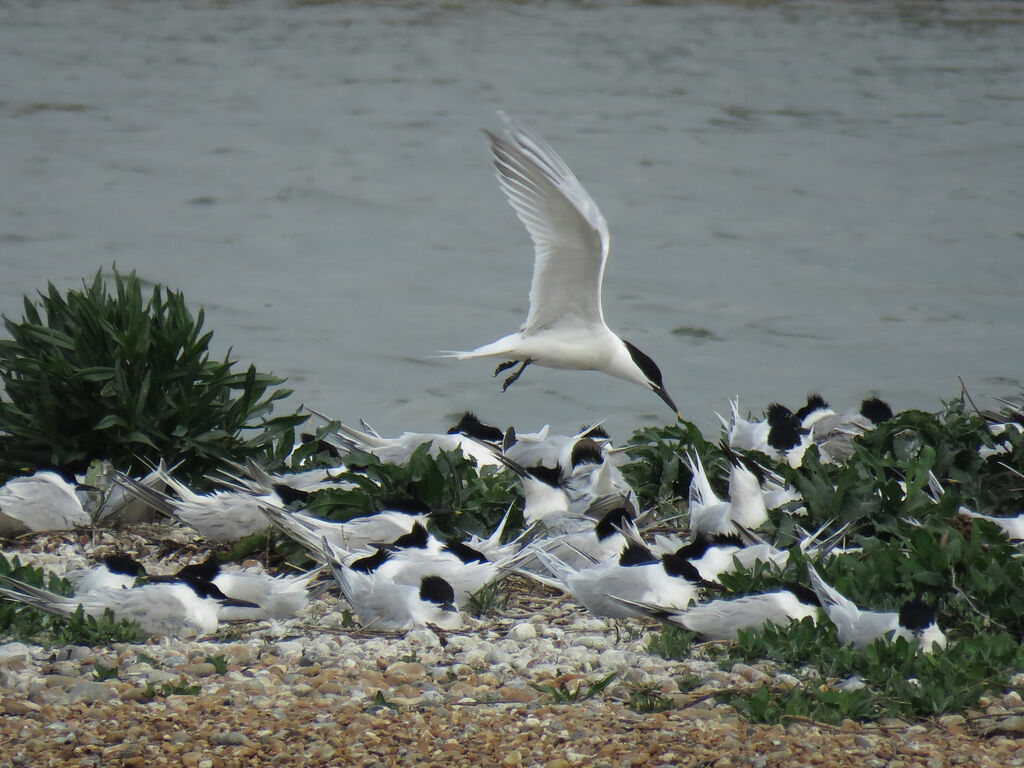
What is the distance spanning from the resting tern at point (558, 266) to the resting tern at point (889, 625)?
2495mm

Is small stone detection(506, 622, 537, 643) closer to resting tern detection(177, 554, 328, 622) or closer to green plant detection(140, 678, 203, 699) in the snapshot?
resting tern detection(177, 554, 328, 622)

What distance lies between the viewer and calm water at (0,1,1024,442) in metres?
9.03

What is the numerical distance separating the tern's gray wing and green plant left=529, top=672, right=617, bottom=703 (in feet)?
9.77

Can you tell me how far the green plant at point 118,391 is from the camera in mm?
5223

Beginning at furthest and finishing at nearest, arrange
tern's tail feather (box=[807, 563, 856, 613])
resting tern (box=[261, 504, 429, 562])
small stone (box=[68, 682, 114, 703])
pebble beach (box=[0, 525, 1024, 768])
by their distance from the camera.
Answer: resting tern (box=[261, 504, 429, 562])
tern's tail feather (box=[807, 563, 856, 613])
small stone (box=[68, 682, 114, 703])
pebble beach (box=[0, 525, 1024, 768])

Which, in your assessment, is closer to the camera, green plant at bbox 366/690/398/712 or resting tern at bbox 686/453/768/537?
green plant at bbox 366/690/398/712

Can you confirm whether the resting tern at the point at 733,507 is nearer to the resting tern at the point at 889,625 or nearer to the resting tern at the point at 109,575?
the resting tern at the point at 889,625

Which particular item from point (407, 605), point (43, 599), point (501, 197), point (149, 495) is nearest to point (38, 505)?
point (149, 495)

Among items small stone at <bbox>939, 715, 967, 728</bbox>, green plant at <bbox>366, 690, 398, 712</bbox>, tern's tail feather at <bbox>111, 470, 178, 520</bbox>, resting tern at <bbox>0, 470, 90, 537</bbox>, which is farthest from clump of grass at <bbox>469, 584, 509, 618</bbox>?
resting tern at <bbox>0, 470, 90, 537</bbox>

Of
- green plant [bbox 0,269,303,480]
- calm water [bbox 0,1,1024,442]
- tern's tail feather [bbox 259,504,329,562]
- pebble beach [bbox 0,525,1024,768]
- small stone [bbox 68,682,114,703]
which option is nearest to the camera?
pebble beach [bbox 0,525,1024,768]

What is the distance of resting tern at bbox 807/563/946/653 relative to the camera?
3.67 meters

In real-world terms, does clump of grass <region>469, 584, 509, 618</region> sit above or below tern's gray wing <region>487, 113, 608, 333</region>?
below

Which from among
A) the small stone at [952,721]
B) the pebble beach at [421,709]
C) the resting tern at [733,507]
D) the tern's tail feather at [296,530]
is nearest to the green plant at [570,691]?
the pebble beach at [421,709]

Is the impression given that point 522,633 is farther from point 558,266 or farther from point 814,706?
point 558,266
